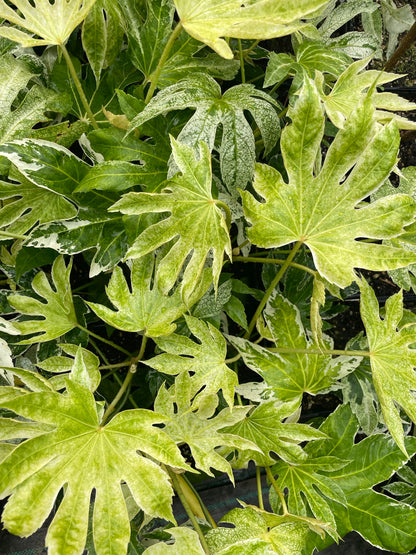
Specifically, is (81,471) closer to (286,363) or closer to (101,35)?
(286,363)

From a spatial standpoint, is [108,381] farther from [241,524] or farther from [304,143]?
[304,143]

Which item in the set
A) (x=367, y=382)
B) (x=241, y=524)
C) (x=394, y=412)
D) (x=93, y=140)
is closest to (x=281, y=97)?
(x=93, y=140)

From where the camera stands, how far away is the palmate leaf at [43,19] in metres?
0.70

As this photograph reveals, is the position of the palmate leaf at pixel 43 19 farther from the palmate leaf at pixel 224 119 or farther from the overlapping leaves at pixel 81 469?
the overlapping leaves at pixel 81 469

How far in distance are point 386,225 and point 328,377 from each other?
38 centimetres

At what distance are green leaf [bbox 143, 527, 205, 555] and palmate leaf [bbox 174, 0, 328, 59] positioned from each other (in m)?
0.69

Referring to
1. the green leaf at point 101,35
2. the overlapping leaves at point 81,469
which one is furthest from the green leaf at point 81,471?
the green leaf at point 101,35

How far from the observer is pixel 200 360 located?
83 centimetres

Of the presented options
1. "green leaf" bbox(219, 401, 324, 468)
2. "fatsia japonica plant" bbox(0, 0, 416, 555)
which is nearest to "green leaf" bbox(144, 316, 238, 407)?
"fatsia japonica plant" bbox(0, 0, 416, 555)

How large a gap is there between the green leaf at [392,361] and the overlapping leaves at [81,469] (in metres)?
0.35

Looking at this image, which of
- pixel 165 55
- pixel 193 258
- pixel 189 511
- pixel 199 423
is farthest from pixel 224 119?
pixel 189 511

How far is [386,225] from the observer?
27.8 inches

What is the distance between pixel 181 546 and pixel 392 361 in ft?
1.46

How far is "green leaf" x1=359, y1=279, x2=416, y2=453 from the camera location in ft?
2.57
